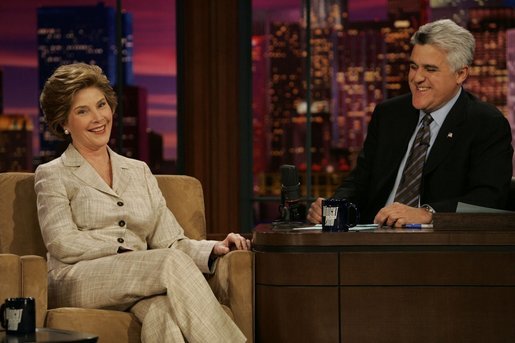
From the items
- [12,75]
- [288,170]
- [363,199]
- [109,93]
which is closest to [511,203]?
[363,199]

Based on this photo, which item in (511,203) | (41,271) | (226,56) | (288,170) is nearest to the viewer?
(41,271)

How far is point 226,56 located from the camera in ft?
20.3

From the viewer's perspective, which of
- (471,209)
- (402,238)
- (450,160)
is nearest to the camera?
(402,238)

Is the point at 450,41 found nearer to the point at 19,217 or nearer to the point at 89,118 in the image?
the point at 89,118

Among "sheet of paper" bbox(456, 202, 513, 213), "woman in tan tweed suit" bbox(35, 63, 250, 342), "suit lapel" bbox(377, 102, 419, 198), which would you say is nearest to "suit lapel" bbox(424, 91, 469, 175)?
"suit lapel" bbox(377, 102, 419, 198)

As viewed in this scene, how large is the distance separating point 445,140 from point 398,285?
797 millimetres

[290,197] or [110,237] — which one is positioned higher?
[290,197]

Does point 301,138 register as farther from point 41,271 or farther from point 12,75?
point 41,271

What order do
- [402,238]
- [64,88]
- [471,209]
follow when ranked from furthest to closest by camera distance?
[64,88] → [471,209] → [402,238]

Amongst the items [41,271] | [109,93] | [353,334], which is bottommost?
[353,334]

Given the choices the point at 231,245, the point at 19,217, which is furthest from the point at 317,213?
the point at 19,217

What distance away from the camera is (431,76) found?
14.1 feet

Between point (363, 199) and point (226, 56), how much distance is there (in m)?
1.88

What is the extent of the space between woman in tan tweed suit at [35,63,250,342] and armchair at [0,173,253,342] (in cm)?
9
